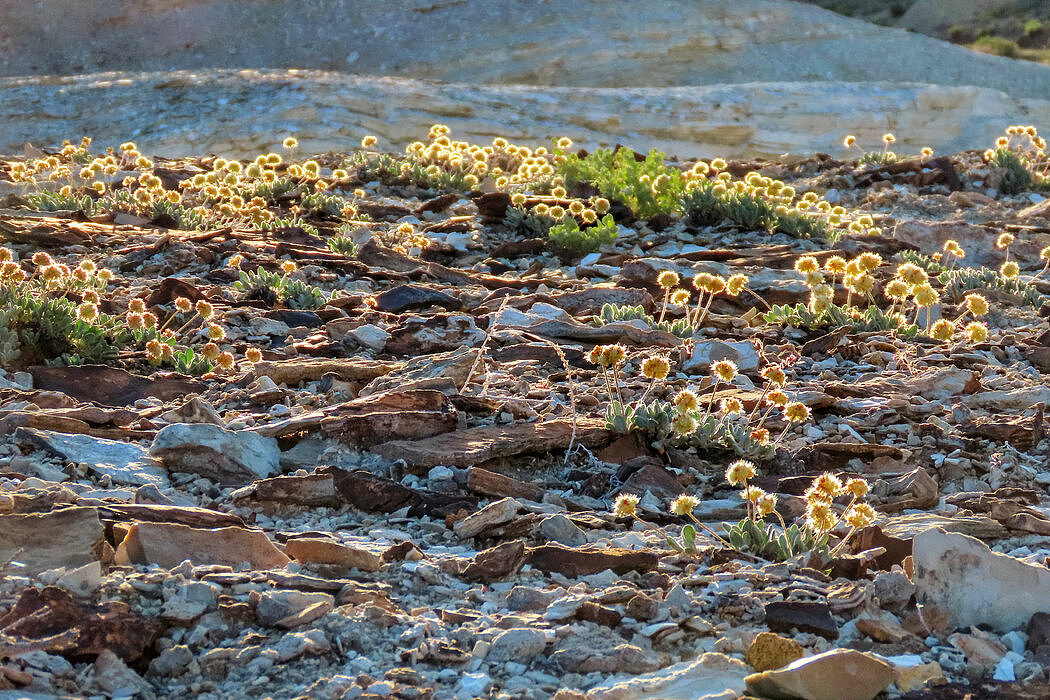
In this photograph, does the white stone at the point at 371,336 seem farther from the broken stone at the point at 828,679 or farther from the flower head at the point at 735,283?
the broken stone at the point at 828,679

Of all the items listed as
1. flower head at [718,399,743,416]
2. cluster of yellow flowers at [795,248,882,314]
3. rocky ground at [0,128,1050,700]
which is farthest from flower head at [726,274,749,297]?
flower head at [718,399,743,416]

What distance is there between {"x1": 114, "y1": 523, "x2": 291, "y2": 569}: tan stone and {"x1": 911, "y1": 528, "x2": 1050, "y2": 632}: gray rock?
1.56m

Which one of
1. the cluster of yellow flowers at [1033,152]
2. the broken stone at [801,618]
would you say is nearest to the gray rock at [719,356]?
the broken stone at [801,618]

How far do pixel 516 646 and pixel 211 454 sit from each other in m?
1.67

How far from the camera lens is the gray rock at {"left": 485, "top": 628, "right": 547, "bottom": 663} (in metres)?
2.45

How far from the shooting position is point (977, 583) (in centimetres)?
267

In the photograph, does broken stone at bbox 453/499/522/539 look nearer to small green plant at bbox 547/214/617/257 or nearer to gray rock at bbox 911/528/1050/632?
gray rock at bbox 911/528/1050/632

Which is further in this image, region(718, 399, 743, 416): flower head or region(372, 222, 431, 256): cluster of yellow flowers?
region(372, 222, 431, 256): cluster of yellow flowers

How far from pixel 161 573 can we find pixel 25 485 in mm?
815

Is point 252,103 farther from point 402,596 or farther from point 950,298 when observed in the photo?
point 402,596

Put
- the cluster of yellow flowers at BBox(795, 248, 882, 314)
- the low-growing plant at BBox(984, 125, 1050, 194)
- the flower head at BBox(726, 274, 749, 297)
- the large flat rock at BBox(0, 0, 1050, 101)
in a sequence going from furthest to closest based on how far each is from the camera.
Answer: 1. the large flat rock at BBox(0, 0, 1050, 101)
2. the low-growing plant at BBox(984, 125, 1050, 194)
3. the cluster of yellow flowers at BBox(795, 248, 882, 314)
4. the flower head at BBox(726, 274, 749, 297)

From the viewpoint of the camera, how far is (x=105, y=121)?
19109mm

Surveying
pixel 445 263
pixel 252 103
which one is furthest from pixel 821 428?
pixel 252 103

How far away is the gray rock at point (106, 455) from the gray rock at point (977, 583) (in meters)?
2.27
